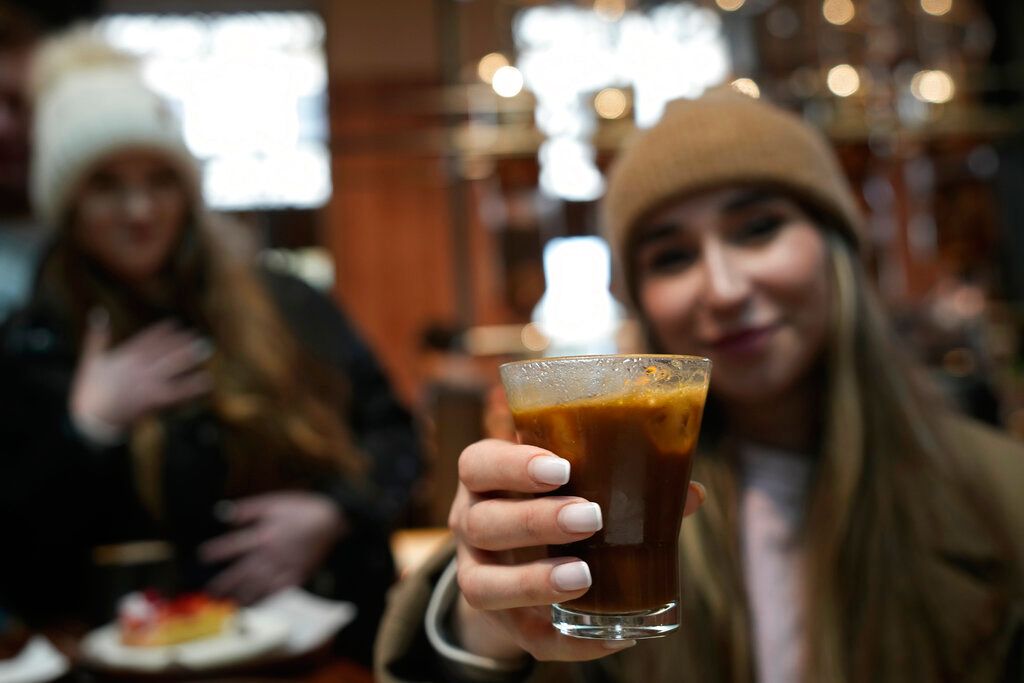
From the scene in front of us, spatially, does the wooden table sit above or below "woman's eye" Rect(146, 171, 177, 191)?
below

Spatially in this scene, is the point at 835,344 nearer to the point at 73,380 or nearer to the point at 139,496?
the point at 139,496

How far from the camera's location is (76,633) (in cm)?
176

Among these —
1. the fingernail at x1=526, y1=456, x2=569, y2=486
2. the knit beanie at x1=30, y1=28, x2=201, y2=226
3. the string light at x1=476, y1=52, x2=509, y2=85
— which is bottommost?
the fingernail at x1=526, y1=456, x2=569, y2=486

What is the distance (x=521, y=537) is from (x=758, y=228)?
797mm

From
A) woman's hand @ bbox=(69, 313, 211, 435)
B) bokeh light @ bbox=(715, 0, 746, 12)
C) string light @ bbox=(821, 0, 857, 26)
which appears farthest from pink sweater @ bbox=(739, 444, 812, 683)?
string light @ bbox=(821, 0, 857, 26)

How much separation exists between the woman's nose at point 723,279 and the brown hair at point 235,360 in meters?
1.04

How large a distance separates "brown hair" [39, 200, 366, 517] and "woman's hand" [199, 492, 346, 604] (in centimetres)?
13

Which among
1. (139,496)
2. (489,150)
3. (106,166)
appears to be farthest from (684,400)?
(489,150)

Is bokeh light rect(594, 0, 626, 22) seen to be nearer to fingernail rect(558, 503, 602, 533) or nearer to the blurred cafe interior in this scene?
the blurred cafe interior

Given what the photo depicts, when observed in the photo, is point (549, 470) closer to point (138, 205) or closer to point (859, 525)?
point (859, 525)

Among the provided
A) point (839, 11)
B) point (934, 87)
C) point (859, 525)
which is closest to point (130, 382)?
point (859, 525)

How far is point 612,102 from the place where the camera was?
453 cm

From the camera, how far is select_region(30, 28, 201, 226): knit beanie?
221 centimetres

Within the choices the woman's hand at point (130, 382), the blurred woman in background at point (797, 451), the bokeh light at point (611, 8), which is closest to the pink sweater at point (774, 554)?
the blurred woman in background at point (797, 451)
